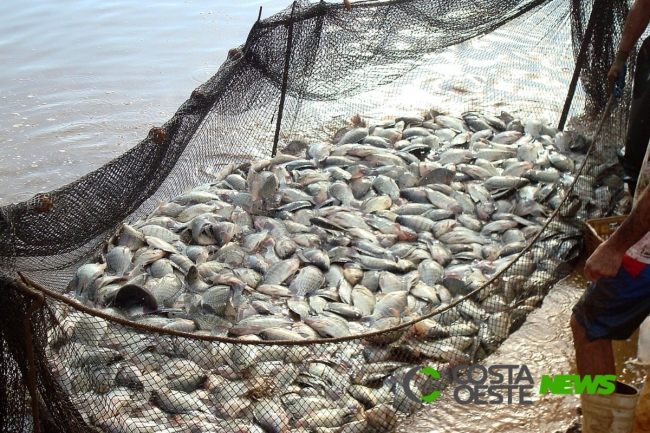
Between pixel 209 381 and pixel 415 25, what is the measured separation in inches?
155

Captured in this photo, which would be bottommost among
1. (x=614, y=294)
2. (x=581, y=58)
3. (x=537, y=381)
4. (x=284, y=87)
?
(x=537, y=381)

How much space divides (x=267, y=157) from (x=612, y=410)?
13.8 ft

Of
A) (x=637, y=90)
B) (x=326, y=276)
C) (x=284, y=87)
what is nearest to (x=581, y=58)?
(x=637, y=90)

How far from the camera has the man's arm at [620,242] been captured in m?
2.50

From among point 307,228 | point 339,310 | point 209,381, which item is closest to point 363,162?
point 307,228

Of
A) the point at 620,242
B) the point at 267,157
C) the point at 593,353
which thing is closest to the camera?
the point at 620,242

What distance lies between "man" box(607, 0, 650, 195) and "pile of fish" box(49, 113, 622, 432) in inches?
16.5

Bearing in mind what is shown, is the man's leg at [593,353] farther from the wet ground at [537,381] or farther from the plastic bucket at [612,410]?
the wet ground at [537,381]

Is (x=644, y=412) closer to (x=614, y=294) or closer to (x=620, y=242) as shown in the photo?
(x=614, y=294)

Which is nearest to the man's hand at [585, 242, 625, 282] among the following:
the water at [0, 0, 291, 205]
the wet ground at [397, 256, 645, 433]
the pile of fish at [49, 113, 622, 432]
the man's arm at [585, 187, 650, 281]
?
the man's arm at [585, 187, 650, 281]

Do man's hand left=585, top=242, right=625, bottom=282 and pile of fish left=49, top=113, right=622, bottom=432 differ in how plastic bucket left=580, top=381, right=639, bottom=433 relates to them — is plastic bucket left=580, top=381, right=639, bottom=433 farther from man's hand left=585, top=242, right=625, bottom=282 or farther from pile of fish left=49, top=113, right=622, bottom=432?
pile of fish left=49, top=113, right=622, bottom=432

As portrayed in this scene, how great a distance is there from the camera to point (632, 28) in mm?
4617

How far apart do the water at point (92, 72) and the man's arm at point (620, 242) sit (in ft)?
17.8

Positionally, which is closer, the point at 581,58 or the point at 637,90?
the point at 637,90
